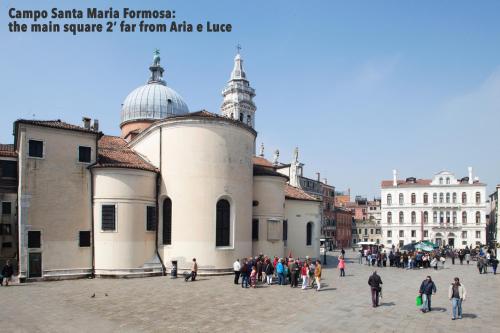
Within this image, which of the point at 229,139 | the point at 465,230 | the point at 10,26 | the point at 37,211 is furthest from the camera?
the point at 465,230

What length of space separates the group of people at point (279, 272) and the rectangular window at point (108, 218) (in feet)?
27.4

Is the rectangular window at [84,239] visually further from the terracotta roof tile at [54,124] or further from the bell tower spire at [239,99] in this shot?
the bell tower spire at [239,99]

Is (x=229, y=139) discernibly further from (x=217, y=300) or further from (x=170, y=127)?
(x=217, y=300)

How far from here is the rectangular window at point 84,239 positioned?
26.2 m

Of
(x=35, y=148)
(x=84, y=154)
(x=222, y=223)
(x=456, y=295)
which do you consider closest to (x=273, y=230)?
(x=222, y=223)

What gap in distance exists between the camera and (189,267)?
2667cm

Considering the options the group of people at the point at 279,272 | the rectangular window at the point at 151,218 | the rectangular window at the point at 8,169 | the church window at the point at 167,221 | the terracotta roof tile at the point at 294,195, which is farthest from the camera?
the terracotta roof tile at the point at 294,195

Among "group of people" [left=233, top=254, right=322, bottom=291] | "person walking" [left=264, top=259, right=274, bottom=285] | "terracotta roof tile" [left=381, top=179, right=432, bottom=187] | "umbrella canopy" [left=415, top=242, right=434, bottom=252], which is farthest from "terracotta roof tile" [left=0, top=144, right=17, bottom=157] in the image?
"terracotta roof tile" [left=381, top=179, right=432, bottom=187]

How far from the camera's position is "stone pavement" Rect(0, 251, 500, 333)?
14078mm

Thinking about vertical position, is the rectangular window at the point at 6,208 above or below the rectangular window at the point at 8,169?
below

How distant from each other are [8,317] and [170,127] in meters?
15.9

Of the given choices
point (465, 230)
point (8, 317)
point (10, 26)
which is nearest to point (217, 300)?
point (8, 317)

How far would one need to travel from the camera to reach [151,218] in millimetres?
28047

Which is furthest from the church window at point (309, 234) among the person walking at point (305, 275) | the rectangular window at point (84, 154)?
the rectangular window at point (84, 154)
